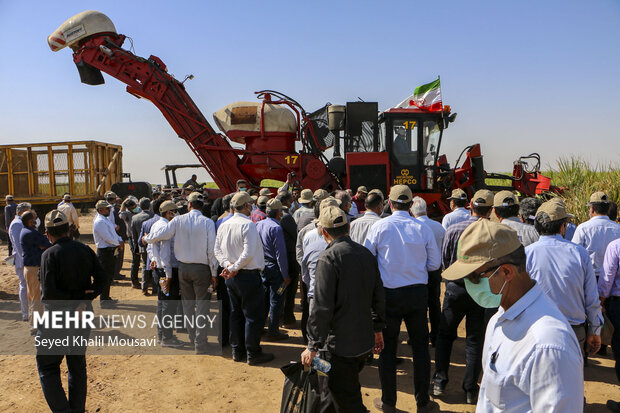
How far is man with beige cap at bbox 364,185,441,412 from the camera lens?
3.65 meters

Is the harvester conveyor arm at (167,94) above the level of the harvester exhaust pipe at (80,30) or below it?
below

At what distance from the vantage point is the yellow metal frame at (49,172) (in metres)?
14.9

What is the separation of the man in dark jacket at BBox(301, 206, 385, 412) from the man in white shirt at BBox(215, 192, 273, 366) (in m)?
1.87

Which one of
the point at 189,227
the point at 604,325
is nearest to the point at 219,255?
the point at 189,227

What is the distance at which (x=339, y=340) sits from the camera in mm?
3027

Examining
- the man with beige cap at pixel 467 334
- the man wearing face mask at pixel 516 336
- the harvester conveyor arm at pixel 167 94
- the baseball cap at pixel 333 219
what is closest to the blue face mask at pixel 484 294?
the man wearing face mask at pixel 516 336

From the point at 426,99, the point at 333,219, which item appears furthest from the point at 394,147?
the point at 333,219

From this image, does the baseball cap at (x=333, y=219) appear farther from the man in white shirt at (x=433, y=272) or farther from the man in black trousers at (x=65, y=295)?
the man in black trousers at (x=65, y=295)

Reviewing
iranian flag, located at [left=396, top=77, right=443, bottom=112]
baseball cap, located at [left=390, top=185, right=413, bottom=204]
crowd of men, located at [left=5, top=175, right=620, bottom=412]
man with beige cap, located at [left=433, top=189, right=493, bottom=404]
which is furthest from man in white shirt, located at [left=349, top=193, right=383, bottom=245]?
iranian flag, located at [left=396, top=77, right=443, bottom=112]

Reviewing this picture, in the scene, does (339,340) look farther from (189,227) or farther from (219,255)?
(189,227)

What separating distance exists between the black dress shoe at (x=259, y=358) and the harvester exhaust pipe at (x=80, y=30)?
9.60 m

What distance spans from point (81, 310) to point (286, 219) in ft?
9.38

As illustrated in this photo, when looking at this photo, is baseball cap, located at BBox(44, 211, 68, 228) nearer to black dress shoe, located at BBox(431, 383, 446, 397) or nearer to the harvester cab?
black dress shoe, located at BBox(431, 383, 446, 397)

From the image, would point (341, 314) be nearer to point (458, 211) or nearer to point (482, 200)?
point (482, 200)
